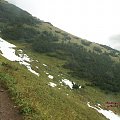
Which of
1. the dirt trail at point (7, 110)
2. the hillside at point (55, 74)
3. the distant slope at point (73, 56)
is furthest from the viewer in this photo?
the distant slope at point (73, 56)

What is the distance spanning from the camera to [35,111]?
70.7 feet

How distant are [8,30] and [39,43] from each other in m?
18.3

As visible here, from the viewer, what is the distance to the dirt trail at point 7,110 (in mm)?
20266

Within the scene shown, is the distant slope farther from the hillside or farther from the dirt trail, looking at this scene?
the dirt trail

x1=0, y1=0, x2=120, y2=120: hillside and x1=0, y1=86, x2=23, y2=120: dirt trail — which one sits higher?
x1=0, y1=86, x2=23, y2=120: dirt trail

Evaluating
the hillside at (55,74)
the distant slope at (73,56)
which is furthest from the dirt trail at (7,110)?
the distant slope at (73,56)

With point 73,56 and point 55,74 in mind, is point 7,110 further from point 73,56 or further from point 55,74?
point 73,56

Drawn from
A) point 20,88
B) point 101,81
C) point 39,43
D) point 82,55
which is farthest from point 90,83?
point 20,88

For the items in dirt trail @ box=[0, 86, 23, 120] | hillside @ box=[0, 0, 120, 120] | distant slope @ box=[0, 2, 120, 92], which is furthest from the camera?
distant slope @ box=[0, 2, 120, 92]

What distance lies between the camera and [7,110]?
21.6m

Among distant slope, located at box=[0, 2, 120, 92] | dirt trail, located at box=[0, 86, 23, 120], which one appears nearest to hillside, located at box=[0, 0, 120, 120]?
distant slope, located at box=[0, 2, 120, 92]

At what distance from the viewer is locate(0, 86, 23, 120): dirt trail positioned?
66.5 ft

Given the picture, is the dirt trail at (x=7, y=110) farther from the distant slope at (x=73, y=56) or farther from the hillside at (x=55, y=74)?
the distant slope at (x=73, y=56)

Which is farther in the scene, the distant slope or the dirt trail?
the distant slope
